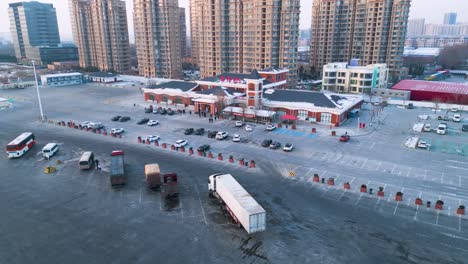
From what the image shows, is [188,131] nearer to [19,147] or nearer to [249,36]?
[19,147]

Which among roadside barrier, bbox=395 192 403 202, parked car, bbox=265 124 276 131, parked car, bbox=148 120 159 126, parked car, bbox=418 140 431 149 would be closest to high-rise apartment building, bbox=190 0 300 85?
parked car, bbox=265 124 276 131

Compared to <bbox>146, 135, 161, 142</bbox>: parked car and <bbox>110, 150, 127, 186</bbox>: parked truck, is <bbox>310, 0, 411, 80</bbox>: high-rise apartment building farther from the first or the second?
<bbox>110, 150, 127, 186</bbox>: parked truck

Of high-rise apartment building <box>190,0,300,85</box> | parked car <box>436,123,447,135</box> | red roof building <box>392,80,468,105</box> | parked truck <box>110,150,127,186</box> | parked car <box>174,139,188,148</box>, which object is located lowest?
parked car <box>436,123,447,135</box>

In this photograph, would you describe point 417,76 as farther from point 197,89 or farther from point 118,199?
point 118,199

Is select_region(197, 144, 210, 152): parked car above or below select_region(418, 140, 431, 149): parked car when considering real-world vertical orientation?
above

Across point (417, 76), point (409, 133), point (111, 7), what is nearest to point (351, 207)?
point (409, 133)

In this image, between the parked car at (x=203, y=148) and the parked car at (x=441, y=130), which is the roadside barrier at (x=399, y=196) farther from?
the parked car at (x=441, y=130)

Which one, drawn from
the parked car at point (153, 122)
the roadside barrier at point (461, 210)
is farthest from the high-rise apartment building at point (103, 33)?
the roadside barrier at point (461, 210)
